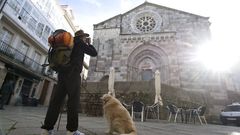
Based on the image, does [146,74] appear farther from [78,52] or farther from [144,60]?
[78,52]

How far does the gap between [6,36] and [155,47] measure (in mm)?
12978

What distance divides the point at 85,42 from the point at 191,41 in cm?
1573

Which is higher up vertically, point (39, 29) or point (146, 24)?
point (146, 24)

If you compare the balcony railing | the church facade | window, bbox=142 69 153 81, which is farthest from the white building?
window, bbox=142 69 153 81

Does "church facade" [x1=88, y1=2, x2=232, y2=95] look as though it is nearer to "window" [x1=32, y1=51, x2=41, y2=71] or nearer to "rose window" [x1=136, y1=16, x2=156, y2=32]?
"rose window" [x1=136, y1=16, x2=156, y2=32]

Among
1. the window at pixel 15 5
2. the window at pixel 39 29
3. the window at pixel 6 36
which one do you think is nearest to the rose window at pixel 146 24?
the window at pixel 39 29

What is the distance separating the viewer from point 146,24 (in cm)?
1766

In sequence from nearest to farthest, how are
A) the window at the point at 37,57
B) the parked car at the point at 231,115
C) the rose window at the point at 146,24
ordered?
the parked car at the point at 231,115
the rose window at the point at 146,24
the window at the point at 37,57

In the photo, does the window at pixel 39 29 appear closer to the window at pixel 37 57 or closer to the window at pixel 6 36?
the window at pixel 37 57

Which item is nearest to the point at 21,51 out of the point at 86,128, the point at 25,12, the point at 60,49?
the point at 25,12

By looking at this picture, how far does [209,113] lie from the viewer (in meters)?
13.7

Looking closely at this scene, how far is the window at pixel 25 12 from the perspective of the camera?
47.9ft

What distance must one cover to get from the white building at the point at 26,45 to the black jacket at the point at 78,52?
1225cm

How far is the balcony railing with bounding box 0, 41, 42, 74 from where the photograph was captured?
43.8ft
